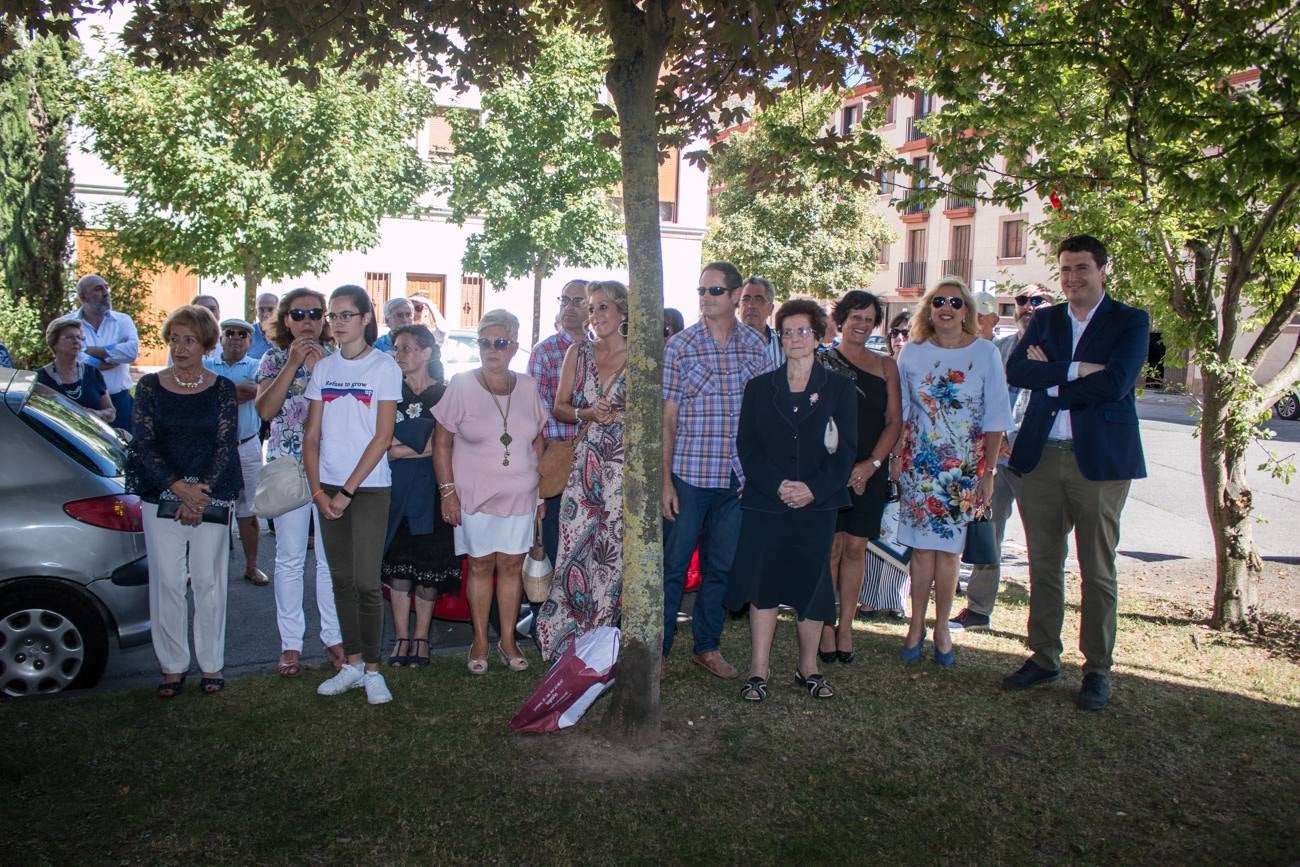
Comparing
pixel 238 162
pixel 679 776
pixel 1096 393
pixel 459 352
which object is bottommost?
pixel 679 776

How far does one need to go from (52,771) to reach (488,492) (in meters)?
2.38

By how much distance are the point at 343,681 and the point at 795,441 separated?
2628mm

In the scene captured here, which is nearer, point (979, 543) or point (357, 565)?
point (357, 565)

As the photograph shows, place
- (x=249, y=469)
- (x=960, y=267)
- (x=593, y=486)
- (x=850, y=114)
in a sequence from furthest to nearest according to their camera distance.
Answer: (x=850, y=114) < (x=960, y=267) < (x=249, y=469) < (x=593, y=486)

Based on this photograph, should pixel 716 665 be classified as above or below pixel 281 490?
below

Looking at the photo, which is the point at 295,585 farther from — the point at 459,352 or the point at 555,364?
the point at 459,352

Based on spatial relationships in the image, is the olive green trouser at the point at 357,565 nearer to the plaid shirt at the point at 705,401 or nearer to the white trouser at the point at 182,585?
the white trouser at the point at 182,585

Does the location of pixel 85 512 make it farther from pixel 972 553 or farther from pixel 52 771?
pixel 972 553

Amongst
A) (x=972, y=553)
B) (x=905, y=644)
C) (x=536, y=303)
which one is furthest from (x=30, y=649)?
(x=536, y=303)

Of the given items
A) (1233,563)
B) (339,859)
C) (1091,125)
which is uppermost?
(1091,125)

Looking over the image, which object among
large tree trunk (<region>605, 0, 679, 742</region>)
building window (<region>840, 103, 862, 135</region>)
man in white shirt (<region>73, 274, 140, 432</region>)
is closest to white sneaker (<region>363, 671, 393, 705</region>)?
large tree trunk (<region>605, 0, 679, 742</region>)

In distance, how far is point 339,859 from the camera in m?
3.64

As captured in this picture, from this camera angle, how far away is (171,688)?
5.24 metres

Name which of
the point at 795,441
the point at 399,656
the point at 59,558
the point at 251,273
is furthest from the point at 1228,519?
the point at 251,273
